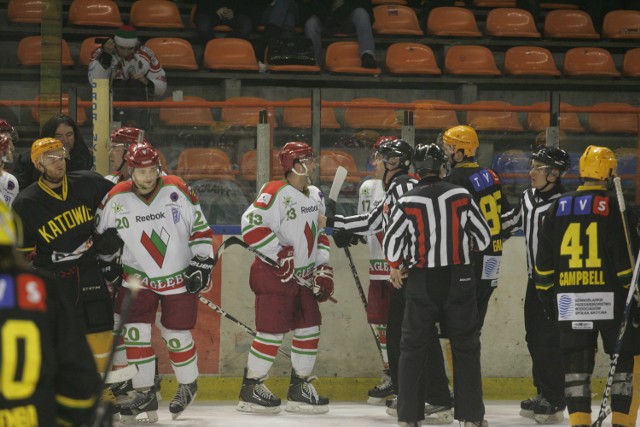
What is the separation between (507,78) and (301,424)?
16.1 ft

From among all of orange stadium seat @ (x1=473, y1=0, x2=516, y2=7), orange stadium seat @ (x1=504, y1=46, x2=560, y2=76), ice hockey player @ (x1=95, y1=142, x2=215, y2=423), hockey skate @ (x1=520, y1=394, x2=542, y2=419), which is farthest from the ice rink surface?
orange stadium seat @ (x1=473, y1=0, x2=516, y2=7)

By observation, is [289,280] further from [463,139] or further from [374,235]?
[463,139]

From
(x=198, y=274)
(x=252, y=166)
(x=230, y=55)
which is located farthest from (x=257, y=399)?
(x=230, y=55)

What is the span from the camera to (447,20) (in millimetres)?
10445

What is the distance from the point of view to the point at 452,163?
6.25 m

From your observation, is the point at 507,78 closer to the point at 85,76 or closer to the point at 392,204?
the point at 85,76

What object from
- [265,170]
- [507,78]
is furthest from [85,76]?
[507,78]

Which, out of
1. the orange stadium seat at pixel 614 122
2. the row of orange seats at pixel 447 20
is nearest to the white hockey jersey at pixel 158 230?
the orange stadium seat at pixel 614 122

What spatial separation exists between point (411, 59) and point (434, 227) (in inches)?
190

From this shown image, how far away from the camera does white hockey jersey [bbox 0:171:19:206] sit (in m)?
5.87

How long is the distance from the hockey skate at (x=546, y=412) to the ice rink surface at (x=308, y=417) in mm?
47

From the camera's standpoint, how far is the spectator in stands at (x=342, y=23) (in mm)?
9664

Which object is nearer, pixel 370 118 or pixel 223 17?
pixel 370 118

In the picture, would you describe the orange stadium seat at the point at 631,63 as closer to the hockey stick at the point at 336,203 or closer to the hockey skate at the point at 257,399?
the hockey stick at the point at 336,203
